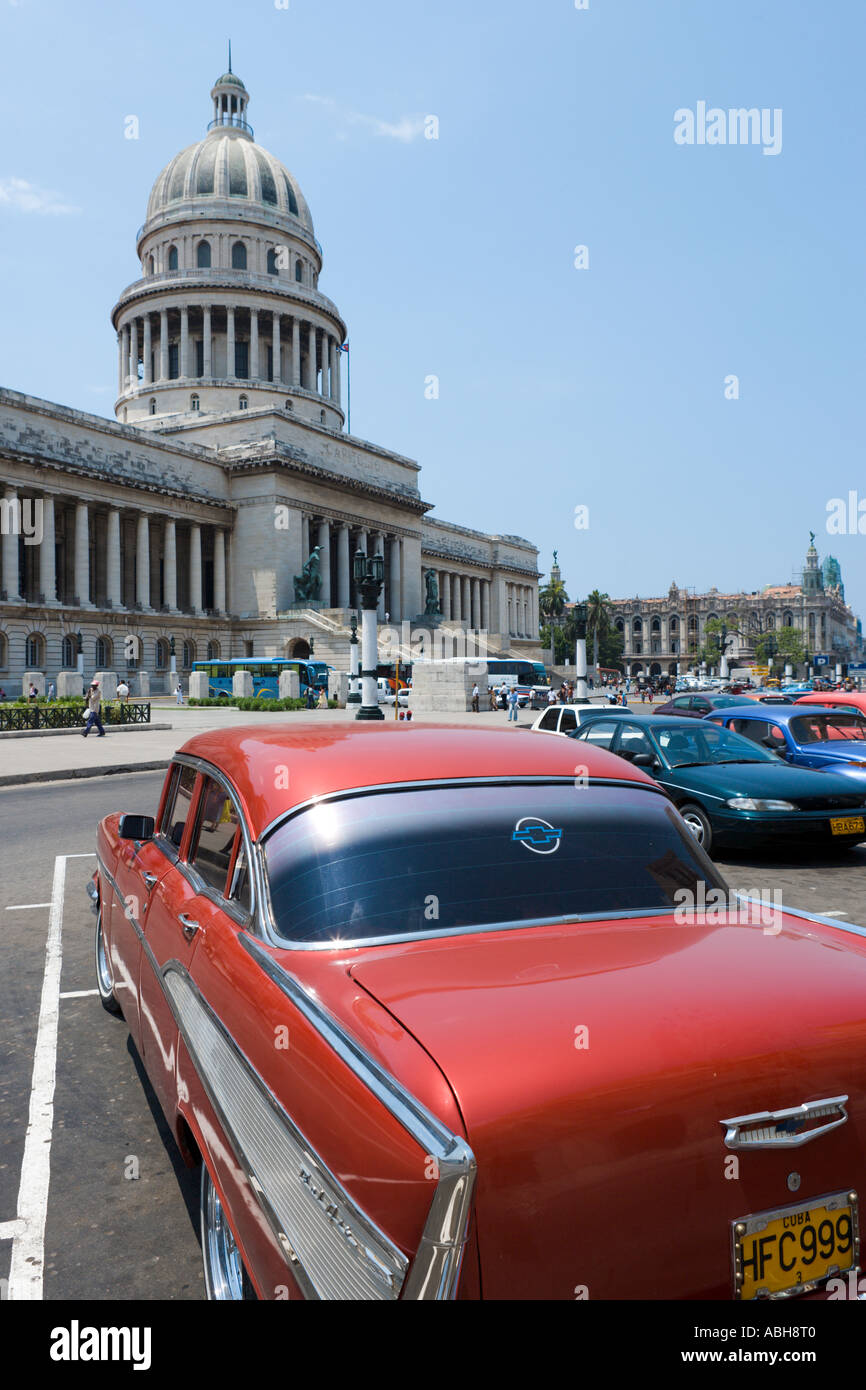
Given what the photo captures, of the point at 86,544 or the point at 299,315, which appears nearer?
the point at 86,544

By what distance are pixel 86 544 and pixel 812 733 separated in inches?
1899

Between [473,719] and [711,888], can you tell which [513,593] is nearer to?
[473,719]

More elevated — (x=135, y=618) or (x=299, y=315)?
(x=299, y=315)

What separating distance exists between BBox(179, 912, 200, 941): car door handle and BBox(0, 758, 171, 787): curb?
A: 13811 mm

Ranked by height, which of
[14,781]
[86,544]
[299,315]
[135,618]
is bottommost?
[14,781]

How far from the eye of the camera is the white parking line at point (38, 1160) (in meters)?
3.02

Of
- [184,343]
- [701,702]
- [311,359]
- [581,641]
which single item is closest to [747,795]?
[701,702]

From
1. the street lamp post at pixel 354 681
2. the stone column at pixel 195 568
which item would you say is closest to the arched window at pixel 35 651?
the stone column at pixel 195 568

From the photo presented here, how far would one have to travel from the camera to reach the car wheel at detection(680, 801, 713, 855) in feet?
32.0

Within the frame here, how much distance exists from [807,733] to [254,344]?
68704 millimetres

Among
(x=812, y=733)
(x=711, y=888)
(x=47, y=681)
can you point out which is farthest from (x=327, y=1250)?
(x=47, y=681)

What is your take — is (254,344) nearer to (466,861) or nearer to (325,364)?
(325,364)

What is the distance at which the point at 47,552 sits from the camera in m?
51.6

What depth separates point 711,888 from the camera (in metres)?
3.33
